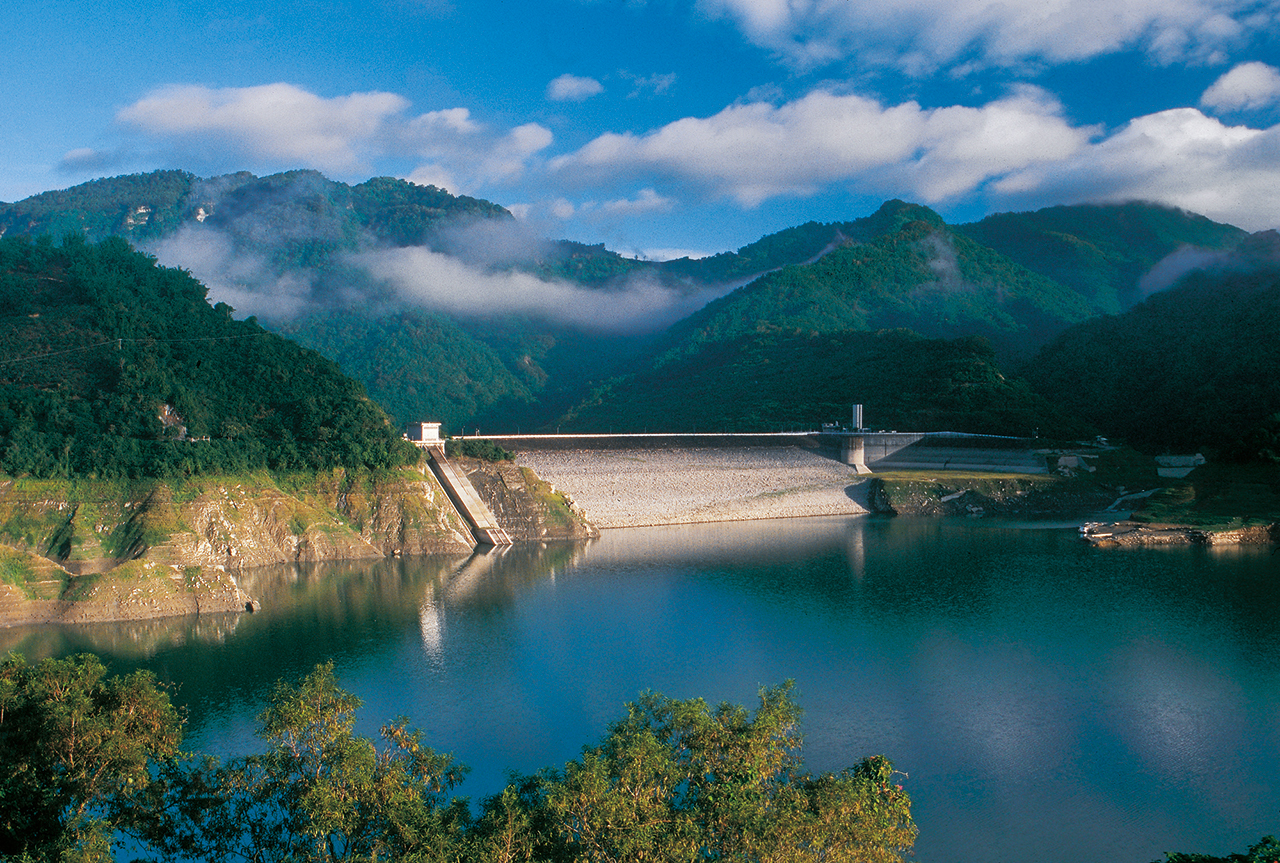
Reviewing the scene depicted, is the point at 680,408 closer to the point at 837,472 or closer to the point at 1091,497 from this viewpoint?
the point at 837,472

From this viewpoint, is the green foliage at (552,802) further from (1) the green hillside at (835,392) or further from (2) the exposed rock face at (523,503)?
(1) the green hillside at (835,392)

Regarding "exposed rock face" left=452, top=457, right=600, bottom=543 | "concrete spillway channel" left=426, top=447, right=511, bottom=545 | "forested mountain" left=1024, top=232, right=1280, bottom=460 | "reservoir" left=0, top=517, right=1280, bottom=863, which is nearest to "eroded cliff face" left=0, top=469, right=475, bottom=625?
"concrete spillway channel" left=426, top=447, right=511, bottom=545

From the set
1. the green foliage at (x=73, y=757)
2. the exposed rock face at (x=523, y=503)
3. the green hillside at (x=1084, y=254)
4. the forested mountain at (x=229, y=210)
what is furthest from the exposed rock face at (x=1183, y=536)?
the forested mountain at (x=229, y=210)

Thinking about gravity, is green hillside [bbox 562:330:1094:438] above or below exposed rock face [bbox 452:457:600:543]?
above

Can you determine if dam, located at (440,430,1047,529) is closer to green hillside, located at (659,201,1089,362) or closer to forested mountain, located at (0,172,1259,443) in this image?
forested mountain, located at (0,172,1259,443)

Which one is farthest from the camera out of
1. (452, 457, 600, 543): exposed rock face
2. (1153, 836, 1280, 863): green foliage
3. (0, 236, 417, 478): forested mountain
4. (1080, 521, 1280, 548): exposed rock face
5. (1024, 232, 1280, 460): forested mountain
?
(1024, 232, 1280, 460): forested mountain
